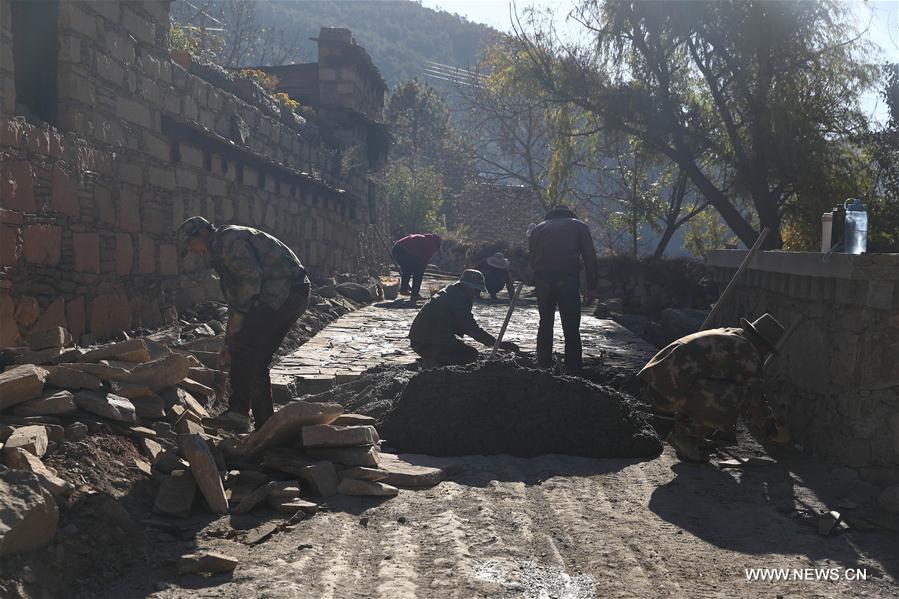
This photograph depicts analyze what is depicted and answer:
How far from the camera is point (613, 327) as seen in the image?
12.8m

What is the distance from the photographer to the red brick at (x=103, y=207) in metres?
7.76

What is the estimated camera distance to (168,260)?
9156mm

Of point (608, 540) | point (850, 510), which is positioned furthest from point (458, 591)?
point (850, 510)

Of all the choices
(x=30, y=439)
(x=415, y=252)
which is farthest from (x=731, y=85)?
(x=30, y=439)

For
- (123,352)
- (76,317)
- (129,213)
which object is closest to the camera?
(123,352)

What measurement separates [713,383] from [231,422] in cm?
294

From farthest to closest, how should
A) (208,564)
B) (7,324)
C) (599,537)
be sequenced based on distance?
(7,324)
(599,537)
(208,564)

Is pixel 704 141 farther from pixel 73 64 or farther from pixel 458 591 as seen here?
pixel 458 591

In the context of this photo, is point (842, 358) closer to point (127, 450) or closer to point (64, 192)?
point (127, 450)

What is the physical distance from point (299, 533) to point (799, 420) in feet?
11.3

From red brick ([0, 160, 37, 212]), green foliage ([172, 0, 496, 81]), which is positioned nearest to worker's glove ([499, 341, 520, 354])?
red brick ([0, 160, 37, 212])

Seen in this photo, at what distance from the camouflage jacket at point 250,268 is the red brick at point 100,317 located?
2542 millimetres

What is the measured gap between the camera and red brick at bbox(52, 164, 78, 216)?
23.2ft

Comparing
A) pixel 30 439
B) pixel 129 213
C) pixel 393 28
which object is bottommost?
pixel 30 439
